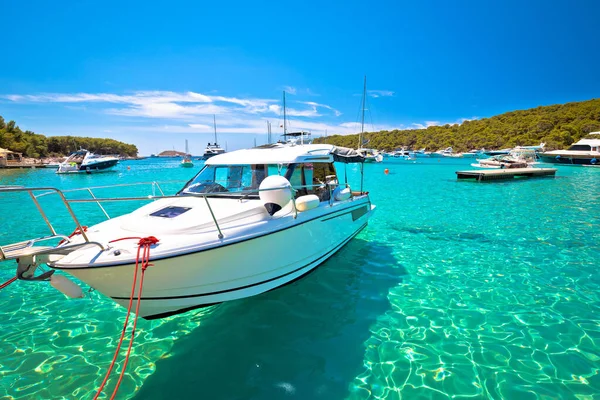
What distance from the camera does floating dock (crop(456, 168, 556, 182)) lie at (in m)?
28.5

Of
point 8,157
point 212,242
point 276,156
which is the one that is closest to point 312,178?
point 276,156

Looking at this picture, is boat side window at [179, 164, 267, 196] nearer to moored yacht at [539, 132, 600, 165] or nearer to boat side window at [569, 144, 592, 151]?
moored yacht at [539, 132, 600, 165]

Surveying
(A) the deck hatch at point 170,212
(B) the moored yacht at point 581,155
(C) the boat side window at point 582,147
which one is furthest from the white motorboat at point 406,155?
(A) the deck hatch at point 170,212

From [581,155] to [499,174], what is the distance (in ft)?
134

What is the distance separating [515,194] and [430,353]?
67.1 feet

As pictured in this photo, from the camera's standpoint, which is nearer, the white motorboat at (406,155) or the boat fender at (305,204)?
the boat fender at (305,204)

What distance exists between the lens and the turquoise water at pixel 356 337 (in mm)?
3549

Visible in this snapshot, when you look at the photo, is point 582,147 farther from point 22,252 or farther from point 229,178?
point 22,252

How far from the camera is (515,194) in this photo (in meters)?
19.7

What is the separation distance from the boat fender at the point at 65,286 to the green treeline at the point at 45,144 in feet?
334

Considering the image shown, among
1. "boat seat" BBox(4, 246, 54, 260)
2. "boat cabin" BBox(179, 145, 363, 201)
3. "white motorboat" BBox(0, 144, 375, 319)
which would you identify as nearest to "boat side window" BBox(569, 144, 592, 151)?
"white motorboat" BBox(0, 144, 375, 319)

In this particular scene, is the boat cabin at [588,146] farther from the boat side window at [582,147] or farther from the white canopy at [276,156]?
the white canopy at [276,156]

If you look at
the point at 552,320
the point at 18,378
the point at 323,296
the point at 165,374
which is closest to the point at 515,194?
the point at 552,320

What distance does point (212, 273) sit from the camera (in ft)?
12.6
